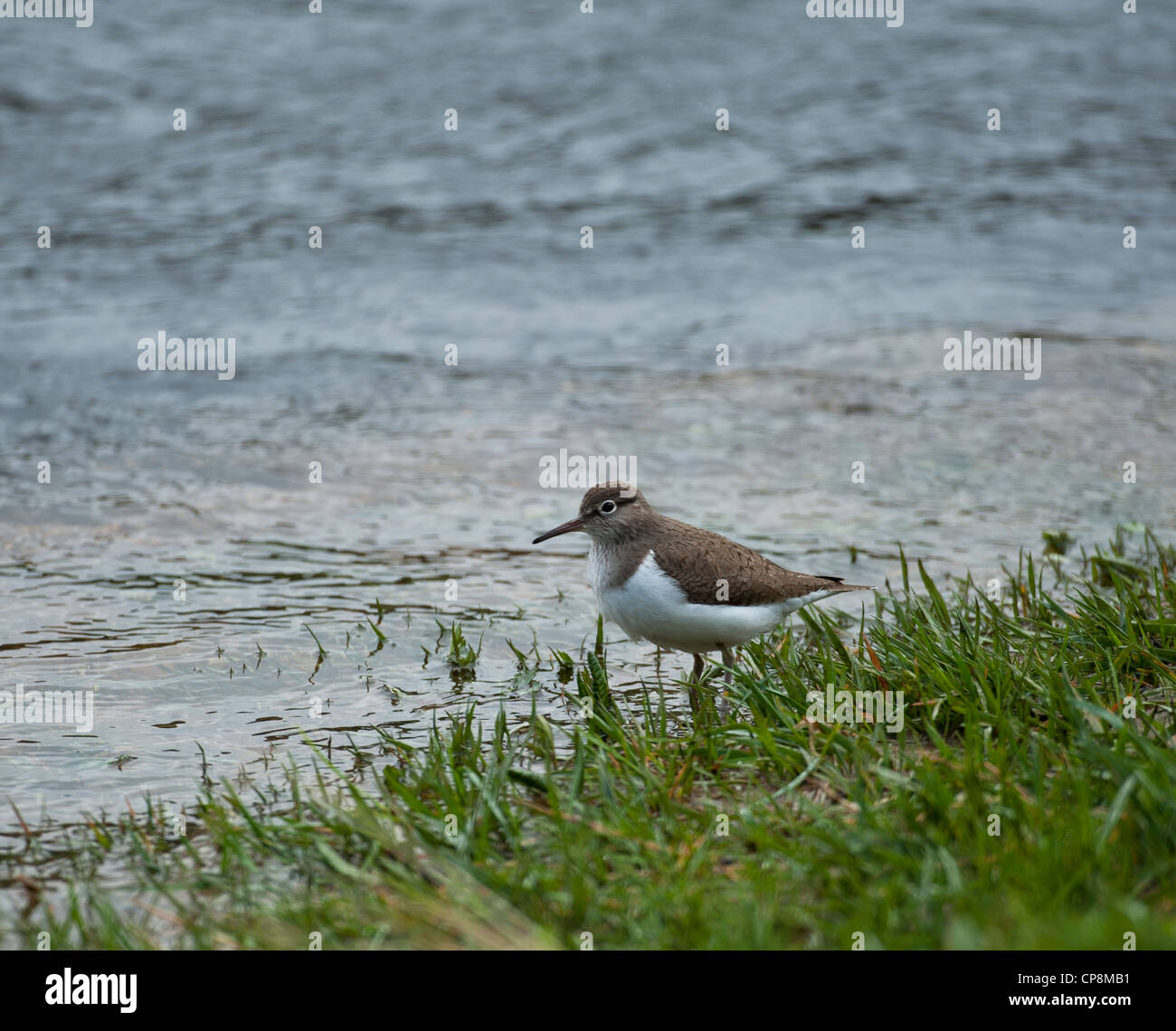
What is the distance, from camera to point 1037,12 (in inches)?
941

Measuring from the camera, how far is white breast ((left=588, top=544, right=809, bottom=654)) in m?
5.95

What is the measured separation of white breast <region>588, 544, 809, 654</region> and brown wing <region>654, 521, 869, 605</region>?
49 millimetres

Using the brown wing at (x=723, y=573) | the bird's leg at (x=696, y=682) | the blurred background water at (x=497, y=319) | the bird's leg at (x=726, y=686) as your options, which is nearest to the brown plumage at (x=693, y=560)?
the brown wing at (x=723, y=573)

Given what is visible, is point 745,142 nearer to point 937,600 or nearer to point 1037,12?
point 1037,12

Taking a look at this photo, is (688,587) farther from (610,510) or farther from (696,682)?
(610,510)

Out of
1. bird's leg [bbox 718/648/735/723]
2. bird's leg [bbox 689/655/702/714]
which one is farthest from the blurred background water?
bird's leg [bbox 718/648/735/723]

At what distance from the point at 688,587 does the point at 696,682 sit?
21.6 inches

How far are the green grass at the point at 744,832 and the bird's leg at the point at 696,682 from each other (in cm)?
41

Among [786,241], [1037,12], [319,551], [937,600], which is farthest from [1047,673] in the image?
[1037,12]

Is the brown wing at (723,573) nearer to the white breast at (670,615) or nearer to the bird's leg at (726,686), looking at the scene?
the white breast at (670,615)

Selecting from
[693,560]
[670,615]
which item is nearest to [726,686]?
[670,615]

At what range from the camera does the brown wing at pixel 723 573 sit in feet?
19.9

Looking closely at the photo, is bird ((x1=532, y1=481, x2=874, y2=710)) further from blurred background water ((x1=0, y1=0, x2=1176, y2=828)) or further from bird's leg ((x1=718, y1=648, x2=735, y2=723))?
blurred background water ((x1=0, y1=0, x2=1176, y2=828))

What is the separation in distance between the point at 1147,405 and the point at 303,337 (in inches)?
331
